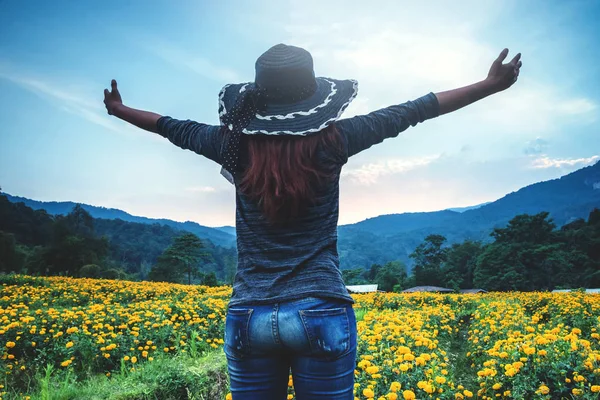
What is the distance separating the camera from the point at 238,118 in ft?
4.28

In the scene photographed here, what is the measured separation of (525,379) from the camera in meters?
3.51

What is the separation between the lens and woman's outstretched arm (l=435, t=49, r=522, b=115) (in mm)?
1416

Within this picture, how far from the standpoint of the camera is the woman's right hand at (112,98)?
1.72 meters

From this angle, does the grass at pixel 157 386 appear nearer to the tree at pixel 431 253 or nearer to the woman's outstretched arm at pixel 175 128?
the woman's outstretched arm at pixel 175 128

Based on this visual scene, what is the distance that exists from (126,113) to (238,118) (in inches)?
24.7

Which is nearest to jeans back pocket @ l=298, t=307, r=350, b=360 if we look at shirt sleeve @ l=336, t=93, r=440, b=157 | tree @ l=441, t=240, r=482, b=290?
shirt sleeve @ l=336, t=93, r=440, b=157

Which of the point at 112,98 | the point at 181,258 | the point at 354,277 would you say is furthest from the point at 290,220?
the point at 354,277

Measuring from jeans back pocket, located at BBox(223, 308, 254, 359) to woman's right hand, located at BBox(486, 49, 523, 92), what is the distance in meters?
1.13

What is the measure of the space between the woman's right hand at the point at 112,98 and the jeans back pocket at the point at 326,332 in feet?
3.89

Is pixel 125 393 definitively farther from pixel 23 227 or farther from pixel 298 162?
pixel 23 227

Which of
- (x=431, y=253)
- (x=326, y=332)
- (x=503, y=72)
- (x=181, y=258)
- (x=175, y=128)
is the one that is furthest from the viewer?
(x=431, y=253)

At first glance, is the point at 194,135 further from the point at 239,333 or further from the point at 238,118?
the point at 239,333

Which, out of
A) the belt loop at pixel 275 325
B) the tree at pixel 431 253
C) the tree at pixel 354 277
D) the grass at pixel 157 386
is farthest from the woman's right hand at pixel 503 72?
the tree at pixel 431 253

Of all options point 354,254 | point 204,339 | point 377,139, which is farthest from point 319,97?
point 354,254
